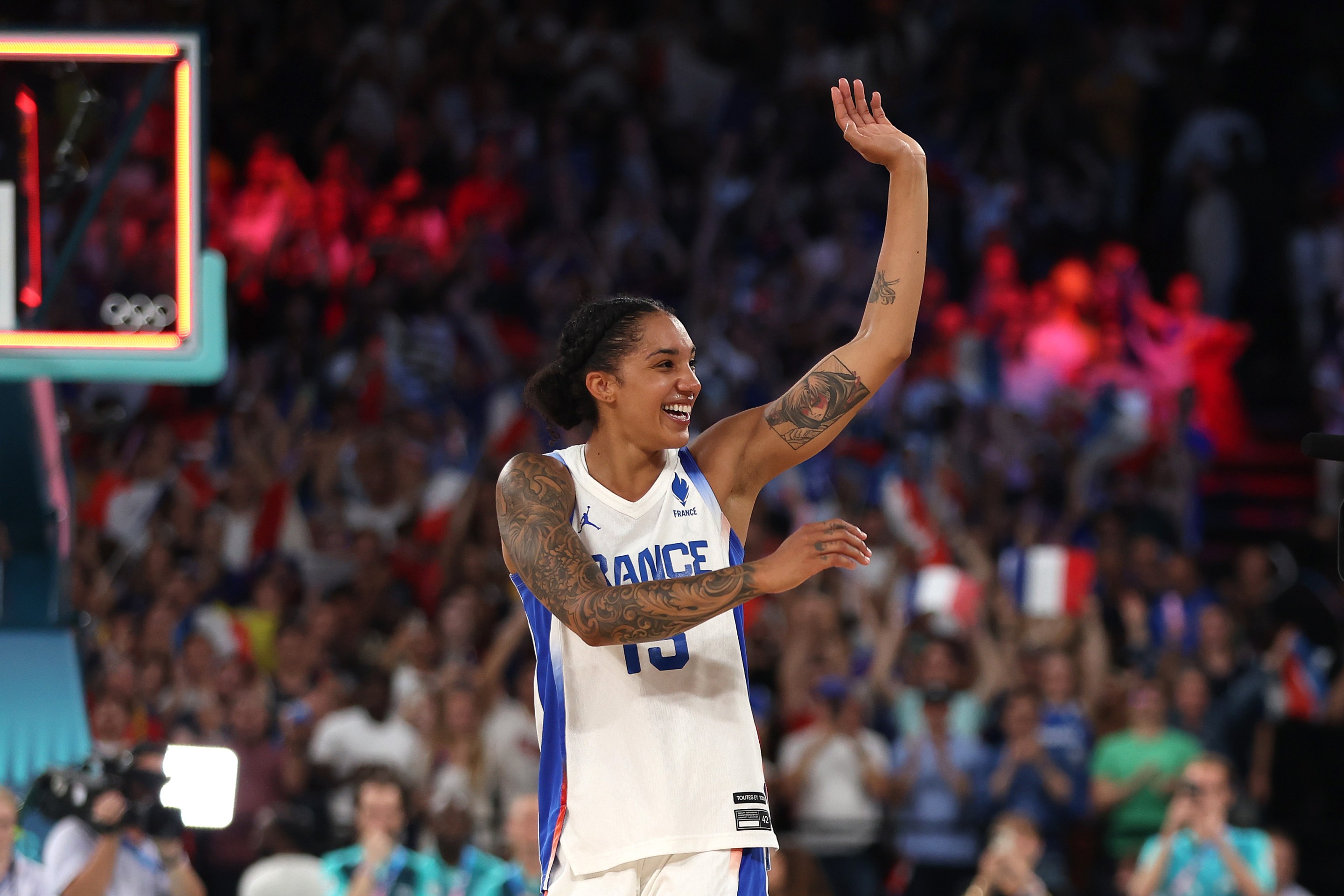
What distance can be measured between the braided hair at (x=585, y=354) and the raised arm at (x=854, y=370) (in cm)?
29

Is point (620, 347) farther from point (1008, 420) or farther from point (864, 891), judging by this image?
point (1008, 420)

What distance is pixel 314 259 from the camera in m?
12.0

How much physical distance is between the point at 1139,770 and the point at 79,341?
17.8ft

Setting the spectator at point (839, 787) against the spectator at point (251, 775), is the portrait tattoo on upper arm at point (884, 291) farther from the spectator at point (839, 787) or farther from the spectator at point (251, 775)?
the spectator at point (251, 775)

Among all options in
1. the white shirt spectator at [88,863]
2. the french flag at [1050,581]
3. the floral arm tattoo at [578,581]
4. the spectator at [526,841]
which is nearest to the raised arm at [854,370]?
the floral arm tattoo at [578,581]

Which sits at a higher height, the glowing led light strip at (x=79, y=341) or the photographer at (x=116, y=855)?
the glowing led light strip at (x=79, y=341)

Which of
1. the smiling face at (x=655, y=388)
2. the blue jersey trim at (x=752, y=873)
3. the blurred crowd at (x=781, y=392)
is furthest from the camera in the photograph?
the blurred crowd at (x=781, y=392)

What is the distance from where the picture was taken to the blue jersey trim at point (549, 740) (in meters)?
3.43

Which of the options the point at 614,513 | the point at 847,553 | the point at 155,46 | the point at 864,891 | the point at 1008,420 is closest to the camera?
the point at 847,553

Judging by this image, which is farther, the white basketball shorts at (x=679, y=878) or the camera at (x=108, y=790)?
the camera at (x=108, y=790)

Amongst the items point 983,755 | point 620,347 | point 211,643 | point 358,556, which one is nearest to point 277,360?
point 358,556

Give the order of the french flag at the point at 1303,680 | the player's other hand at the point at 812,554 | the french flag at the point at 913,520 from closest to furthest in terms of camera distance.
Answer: the player's other hand at the point at 812,554 < the french flag at the point at 1303,680 < the french flag at the point at 913,520

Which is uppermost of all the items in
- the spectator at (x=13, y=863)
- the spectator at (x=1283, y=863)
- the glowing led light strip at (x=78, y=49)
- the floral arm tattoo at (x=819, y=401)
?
the glowing led light strip at (x=78, y=49)

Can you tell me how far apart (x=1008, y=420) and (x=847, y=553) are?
320 inches
